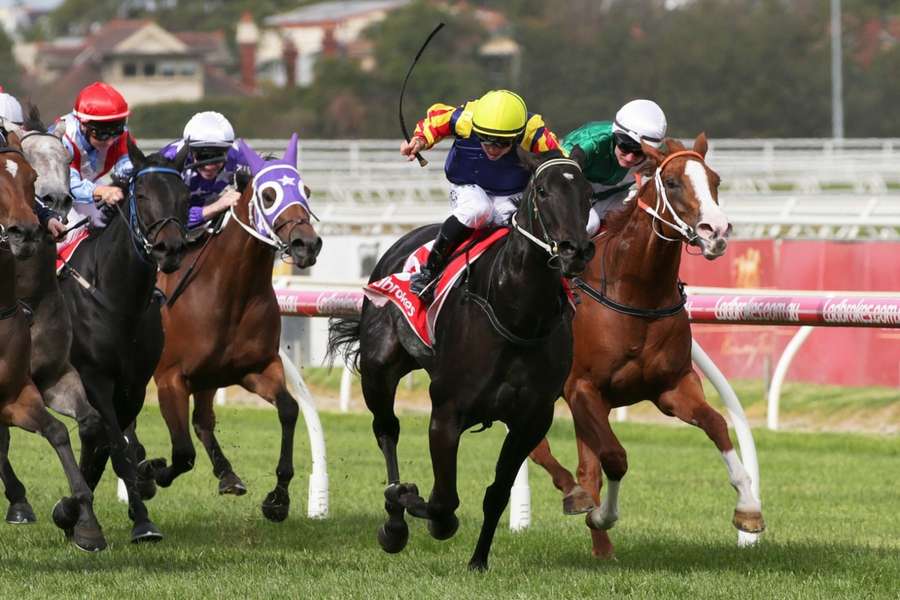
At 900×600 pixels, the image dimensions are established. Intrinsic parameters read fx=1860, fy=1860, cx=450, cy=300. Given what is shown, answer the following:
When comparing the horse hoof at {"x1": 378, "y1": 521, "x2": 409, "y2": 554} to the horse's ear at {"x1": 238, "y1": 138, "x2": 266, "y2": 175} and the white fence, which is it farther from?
the white fence

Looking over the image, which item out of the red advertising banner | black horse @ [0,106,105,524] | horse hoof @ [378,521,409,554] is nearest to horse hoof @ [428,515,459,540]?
horse hoof @ [378,521,409,554]

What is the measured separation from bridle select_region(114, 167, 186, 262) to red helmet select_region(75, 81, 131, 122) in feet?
1.50

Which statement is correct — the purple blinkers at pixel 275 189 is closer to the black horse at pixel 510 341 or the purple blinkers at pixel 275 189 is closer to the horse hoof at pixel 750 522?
the black horse at pixel 510 341

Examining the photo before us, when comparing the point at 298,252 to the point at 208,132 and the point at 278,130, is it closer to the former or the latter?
the point at 208,132

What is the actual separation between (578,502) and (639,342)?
704 mm

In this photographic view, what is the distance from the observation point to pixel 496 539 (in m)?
8.07

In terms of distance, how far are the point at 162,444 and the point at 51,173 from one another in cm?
575

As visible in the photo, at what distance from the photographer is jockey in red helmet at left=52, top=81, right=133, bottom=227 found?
779cm

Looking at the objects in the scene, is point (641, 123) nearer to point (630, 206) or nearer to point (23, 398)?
point (630, 206)

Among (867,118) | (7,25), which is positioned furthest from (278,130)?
(7,25)

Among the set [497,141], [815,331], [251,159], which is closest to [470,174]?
[497,141]

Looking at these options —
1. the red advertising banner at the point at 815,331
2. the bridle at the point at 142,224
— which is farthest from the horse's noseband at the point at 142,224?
the red advertising banner at the point at 815,331

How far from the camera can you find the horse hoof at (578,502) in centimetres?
729

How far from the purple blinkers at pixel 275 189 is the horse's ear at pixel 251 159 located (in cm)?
2
